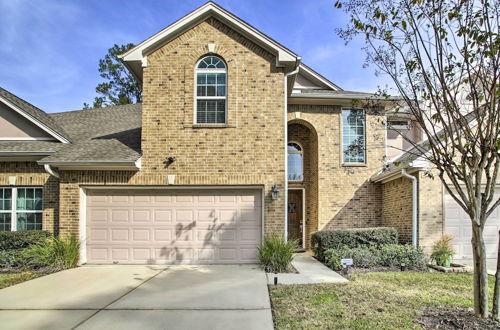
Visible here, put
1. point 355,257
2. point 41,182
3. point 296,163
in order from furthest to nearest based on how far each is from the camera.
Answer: point 296,163
point 41,182
point 355,257

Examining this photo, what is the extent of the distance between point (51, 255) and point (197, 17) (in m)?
7.60

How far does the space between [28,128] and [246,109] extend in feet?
22.9

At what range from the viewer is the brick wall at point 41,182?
11.3 meters

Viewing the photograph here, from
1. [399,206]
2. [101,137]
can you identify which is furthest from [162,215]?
[399,206]

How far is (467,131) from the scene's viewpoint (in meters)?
5.34

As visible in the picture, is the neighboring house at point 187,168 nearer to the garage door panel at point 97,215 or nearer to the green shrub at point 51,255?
the garage door panel at point 97,215

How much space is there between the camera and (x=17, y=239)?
10.5 m

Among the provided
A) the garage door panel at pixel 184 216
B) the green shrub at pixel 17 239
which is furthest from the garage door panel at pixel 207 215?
the green shrub at pixel 17 239

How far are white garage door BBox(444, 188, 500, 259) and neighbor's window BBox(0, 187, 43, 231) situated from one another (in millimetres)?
12008

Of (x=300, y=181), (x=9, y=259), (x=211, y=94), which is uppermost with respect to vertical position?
(x=211, y=94)

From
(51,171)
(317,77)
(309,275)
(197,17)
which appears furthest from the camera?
(317,77)

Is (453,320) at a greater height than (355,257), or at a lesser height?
greater

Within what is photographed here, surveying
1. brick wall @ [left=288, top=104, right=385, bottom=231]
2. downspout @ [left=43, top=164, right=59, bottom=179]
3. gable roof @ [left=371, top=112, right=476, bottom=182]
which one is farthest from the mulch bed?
downspout @ [left=43, top=164, right=59, bottom=179]

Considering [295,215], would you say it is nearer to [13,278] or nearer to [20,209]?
[20,209]
